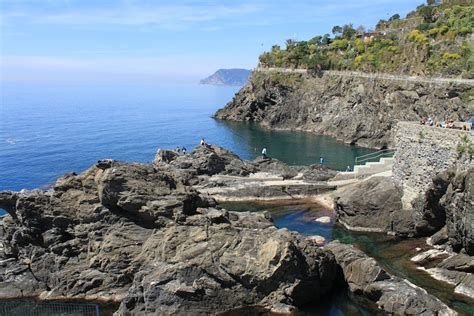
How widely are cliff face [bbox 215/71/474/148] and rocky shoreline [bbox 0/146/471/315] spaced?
54.8m

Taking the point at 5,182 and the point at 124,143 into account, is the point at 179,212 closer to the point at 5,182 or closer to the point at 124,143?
the point at 5,182

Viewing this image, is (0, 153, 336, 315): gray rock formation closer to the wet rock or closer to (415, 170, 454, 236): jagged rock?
the wet rock

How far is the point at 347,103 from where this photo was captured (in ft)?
317

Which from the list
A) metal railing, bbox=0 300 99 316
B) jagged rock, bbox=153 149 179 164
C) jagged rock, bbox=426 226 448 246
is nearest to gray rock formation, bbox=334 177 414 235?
jagged rock, bbox=426 226 448 246

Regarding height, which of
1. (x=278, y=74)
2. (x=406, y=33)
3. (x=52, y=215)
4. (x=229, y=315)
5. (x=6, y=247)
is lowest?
(x=229, y=315)

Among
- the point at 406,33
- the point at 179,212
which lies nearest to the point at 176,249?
the point at 179,212

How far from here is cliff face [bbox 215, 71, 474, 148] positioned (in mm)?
79125

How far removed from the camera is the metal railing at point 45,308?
905 inches

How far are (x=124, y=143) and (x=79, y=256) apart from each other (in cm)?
6297

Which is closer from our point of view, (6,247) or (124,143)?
(6,247)

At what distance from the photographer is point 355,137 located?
8625 cm

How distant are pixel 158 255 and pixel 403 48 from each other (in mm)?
85559

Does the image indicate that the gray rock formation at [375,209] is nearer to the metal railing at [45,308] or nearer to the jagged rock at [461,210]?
the jagged rock at [461,210]

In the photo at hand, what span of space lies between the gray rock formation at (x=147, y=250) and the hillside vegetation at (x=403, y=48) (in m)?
66.7
